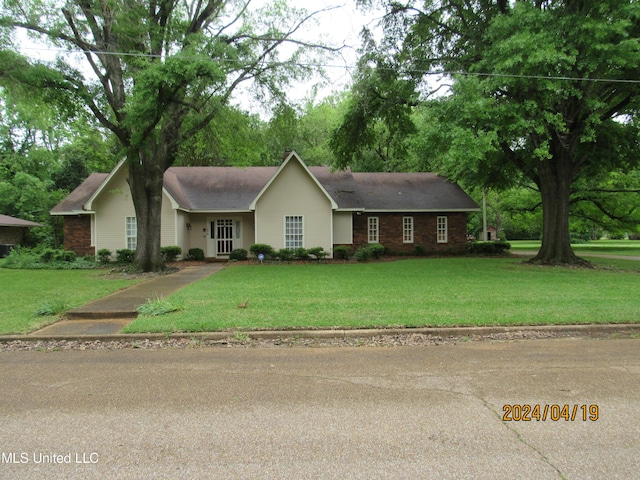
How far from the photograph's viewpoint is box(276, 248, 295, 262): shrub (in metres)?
19.6

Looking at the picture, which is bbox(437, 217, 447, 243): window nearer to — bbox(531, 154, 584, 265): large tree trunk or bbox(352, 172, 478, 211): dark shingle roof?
bbox(352, 172, 478, 211): dark shingle roof

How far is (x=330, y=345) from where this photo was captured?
21.0 feet

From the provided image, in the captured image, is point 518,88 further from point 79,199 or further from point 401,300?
point 79,199

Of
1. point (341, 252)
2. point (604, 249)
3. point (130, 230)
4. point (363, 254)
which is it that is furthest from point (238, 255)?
point (604, 249)

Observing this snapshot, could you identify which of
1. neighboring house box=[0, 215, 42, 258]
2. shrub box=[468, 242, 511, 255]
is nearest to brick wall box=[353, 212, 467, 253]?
shrub box=[468, 242, 511, 255]

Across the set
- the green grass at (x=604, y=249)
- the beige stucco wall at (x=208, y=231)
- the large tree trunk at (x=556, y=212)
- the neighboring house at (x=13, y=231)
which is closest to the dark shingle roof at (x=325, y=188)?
the beige stucco wall at (x=208, y=231)

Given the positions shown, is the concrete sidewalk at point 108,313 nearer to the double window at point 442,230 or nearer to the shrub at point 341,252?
the shrub at point 341,252

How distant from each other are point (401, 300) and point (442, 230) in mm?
15710

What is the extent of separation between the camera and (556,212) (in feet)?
56.3

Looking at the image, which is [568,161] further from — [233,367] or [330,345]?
[233,367]

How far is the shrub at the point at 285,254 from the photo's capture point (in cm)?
1961

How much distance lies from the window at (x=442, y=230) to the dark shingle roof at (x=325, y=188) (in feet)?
2.89

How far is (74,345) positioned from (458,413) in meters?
5.97

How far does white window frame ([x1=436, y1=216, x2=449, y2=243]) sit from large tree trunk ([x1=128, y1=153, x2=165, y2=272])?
1552cm
